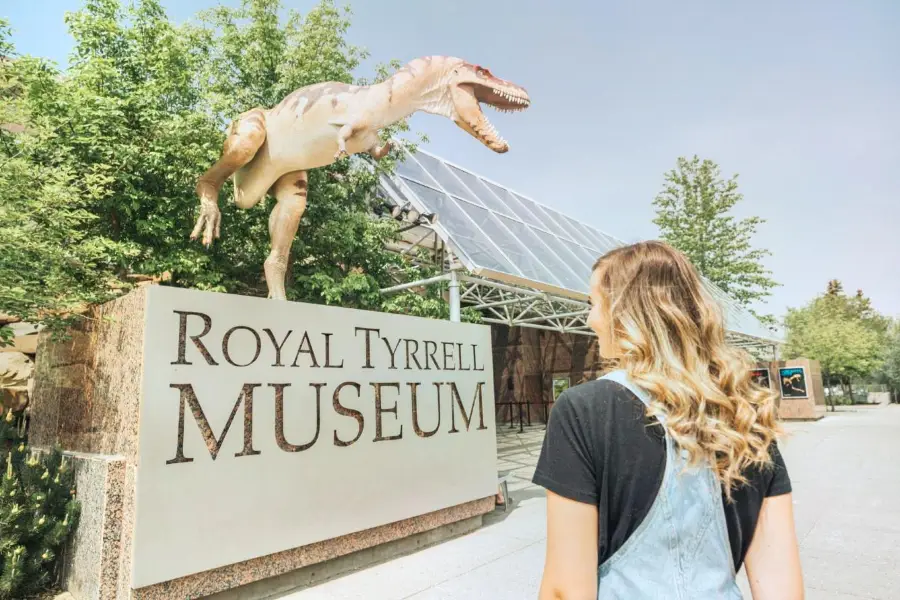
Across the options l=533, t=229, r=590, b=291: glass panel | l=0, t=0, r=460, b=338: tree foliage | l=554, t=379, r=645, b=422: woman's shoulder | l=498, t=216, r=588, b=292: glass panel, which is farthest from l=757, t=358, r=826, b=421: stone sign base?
l=554, t=379, r=645, b=422: woman's shoulder

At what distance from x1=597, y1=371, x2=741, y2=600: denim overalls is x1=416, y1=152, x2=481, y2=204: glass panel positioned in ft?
31.4

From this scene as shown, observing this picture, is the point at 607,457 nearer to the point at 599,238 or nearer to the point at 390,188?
the point at 390,188

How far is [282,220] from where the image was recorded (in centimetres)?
438

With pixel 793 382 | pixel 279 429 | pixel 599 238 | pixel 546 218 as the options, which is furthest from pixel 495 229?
pixel 793 382

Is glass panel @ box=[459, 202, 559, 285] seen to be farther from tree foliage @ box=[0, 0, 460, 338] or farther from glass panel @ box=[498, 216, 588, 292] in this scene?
tree foliage @ box=[0, 0, 460, 338]

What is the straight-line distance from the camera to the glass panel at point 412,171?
32.1 feet

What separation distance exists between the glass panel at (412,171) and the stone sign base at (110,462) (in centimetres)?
613

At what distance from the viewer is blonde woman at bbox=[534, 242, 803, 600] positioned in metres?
1.10

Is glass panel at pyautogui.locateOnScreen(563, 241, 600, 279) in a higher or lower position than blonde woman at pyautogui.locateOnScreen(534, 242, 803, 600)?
higher

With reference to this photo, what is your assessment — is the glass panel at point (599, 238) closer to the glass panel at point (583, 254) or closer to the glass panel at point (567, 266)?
the glass panel at point (583, 254)

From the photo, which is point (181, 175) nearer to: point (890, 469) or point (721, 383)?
point (721, 383)

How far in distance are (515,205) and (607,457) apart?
1252 cm

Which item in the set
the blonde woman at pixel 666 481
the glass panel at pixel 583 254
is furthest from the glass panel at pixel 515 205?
the blonde woman at pixel 666 481

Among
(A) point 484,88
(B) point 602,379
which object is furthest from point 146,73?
(B) point 602,379
